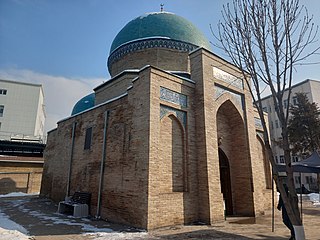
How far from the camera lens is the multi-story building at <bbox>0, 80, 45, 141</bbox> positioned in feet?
113

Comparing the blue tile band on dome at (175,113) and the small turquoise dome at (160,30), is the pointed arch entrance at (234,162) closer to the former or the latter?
the blue tile band on dome at (175,113)

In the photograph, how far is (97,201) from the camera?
9.12 m

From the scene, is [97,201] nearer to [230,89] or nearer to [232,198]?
[232,198]

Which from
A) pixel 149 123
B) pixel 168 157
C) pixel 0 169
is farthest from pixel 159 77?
pixel 0 169

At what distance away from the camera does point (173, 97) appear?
8.43 meters

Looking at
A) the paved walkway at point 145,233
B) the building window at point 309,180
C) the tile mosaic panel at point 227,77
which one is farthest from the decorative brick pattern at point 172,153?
the building window at point 309,180

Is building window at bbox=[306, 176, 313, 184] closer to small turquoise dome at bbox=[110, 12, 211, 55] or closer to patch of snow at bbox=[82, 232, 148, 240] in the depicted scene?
small turquoise dome at bbox=[110, 12, 211, 55]

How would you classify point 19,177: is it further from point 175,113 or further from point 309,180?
point 309,180

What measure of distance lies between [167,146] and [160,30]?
7730 mm

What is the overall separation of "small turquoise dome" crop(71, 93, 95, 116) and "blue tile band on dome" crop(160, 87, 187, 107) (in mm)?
8729

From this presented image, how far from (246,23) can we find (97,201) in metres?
7.72

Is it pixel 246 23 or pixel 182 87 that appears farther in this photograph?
pixel 182 87

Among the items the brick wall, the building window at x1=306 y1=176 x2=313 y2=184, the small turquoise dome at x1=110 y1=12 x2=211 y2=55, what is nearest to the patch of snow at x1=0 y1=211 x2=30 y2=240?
the small turquoise dome at x1=110 y1=12 x2=211 y2=55

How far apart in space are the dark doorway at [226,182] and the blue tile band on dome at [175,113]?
2621 millimetres
